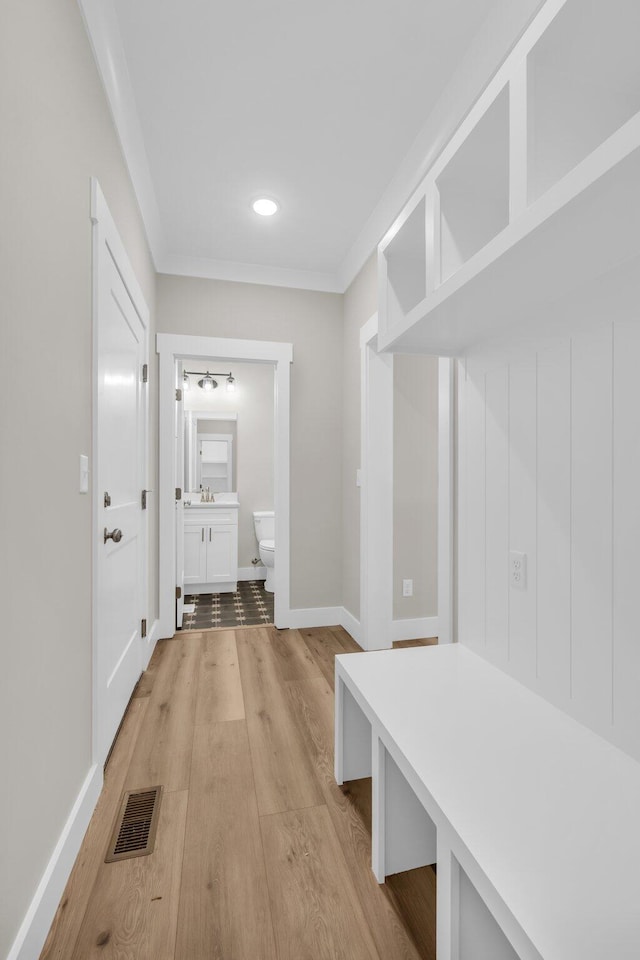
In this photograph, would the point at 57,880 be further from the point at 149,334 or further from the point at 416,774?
the point at 149,334

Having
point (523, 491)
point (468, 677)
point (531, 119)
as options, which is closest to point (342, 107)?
point (531, 119)

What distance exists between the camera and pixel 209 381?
4.91 m

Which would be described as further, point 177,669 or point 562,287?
point 177,669

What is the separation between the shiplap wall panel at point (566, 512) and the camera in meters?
0.97

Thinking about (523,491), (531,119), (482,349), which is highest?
(531,119)

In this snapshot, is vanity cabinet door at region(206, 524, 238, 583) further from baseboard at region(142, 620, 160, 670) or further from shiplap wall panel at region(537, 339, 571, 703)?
shiplap wall panel at region(537, 339, 571, 703)

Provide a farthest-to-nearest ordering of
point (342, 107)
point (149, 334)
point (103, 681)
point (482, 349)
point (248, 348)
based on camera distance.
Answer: point (248, 348) < point (149, 334) < point (342, 107) < point (103, 681) < point (482, 349)

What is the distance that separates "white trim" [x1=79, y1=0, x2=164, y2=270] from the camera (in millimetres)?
1443

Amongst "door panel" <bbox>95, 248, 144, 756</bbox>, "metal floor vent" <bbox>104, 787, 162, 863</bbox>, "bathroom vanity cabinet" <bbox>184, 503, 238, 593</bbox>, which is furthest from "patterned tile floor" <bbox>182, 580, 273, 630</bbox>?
"metal floor vent" <bbox>104, 787, 162, 863</bbox>

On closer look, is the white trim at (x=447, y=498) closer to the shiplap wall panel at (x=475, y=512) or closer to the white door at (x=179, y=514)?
the shiplap wall panel at (x=475, y=512)

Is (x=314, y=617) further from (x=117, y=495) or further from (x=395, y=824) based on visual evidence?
(x=395, y=824)

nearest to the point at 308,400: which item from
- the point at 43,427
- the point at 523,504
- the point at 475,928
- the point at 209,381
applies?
the point at 209,381

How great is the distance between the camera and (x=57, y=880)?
1.14 meters

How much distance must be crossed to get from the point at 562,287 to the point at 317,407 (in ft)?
7.82
